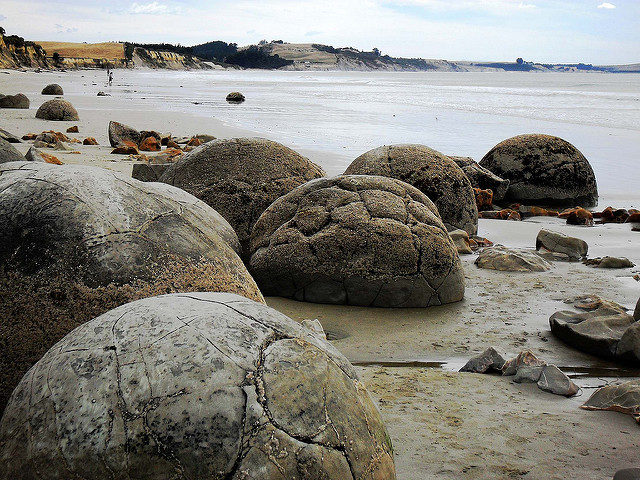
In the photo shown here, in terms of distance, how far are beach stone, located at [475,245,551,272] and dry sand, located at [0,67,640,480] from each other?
0.46 feet

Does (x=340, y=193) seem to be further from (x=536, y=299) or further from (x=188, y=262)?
(x=188, y=262)

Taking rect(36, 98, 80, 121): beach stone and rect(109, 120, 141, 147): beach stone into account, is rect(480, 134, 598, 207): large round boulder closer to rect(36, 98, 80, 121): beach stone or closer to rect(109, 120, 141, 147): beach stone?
rect(109, 120, 141, 147): beach stone

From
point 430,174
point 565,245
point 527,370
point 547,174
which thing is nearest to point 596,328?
point 527,370

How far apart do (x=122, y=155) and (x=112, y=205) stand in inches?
378

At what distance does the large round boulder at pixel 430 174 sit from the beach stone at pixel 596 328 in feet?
9.42

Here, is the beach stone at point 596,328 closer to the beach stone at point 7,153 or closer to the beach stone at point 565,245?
the beach stone at point 565,245

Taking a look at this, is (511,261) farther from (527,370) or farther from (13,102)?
(13,102)

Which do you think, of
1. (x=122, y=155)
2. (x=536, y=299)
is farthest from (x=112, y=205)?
(x=122, y=155)

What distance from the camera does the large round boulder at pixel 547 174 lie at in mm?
10508

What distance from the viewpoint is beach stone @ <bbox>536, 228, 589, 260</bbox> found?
7.04 meters

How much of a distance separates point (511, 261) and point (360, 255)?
6.59 feet

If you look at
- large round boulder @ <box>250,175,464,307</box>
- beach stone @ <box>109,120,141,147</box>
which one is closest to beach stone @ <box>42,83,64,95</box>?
beach stone @ <box>109,120,141,147</box>

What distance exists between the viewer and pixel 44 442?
212 cm

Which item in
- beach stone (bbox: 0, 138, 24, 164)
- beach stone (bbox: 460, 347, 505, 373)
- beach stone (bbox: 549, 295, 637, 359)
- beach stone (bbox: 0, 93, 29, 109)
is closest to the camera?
beach stone (bbox: 460, 347, 505, 373)
